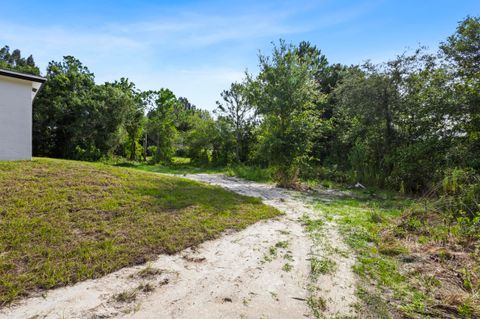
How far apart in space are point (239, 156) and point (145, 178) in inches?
416

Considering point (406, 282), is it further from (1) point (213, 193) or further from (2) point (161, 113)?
(2) point (161, 113)

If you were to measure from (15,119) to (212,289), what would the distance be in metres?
7.47

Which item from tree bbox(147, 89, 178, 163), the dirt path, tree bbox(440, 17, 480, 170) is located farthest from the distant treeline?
the dirt path

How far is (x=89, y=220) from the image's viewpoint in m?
3.57

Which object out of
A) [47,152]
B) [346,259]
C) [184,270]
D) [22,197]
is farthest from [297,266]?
[47,152]

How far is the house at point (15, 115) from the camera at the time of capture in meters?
6.28

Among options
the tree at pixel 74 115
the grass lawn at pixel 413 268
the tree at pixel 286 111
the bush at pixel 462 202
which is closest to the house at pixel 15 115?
the tree at pixel 286 111

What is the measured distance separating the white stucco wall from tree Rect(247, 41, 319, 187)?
24.0 feet

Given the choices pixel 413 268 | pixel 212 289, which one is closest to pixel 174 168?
pixel 212 289

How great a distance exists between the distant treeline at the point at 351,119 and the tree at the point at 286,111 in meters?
A: 0.04

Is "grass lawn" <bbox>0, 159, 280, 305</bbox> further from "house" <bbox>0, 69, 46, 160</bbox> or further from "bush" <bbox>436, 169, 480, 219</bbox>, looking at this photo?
"bush" <bbox>436, 169, 480, 219</bbox>

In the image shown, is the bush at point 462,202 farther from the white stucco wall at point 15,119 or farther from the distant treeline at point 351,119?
the white stucco wall at point 15,119

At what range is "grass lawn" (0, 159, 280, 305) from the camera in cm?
250

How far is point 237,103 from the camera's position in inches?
639
